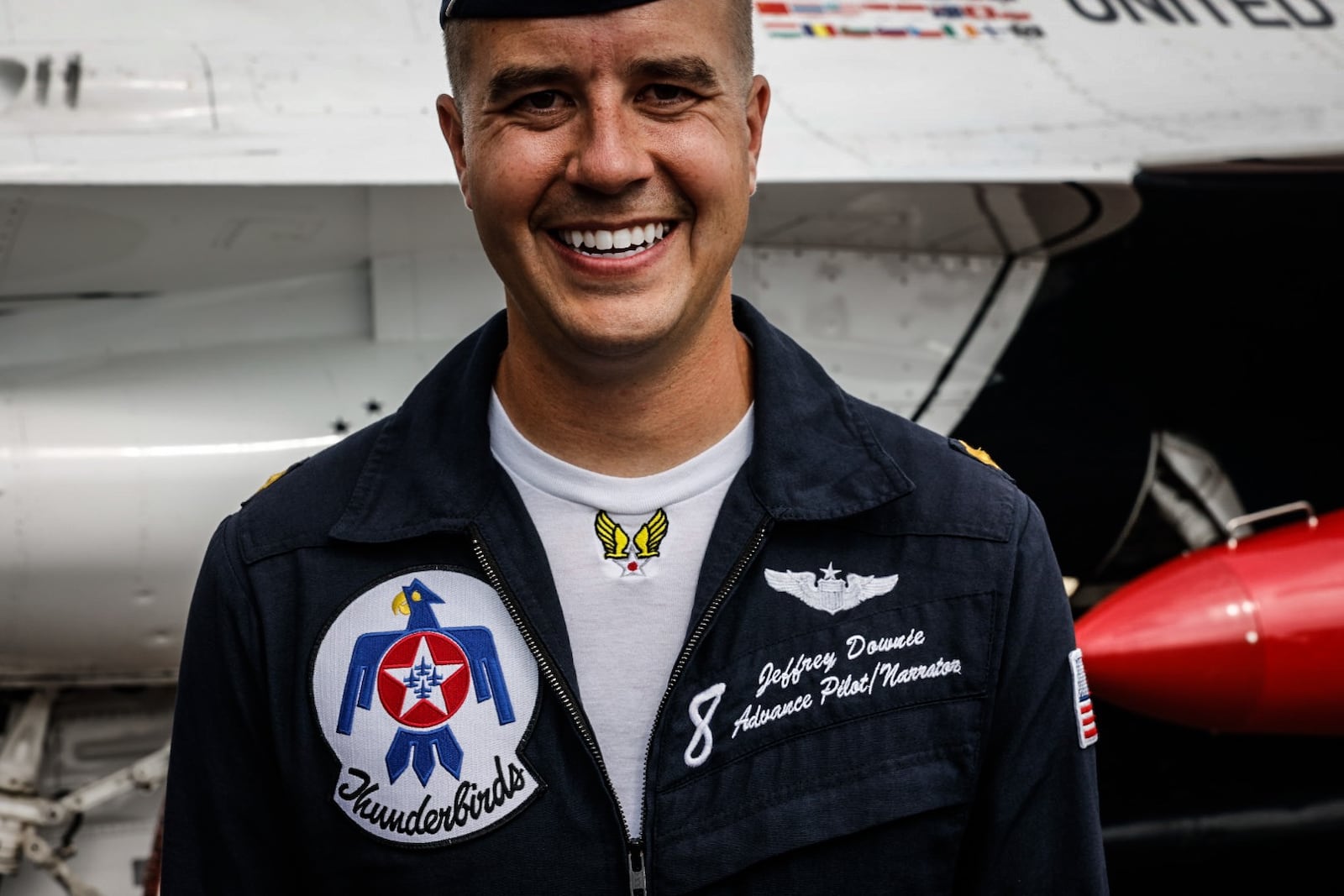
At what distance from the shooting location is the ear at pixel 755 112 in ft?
5.21

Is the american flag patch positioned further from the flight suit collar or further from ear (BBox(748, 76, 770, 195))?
ear (BBox(748, 76, 770, 195))

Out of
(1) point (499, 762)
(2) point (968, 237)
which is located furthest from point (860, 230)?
(1) point (499, 762)

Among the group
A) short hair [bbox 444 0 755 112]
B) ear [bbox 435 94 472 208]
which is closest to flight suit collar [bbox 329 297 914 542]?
ear [bbox 435 94 472 208]

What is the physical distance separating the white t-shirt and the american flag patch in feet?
1.48

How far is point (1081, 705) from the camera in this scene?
5.33 ft

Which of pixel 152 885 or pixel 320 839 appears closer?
pixel 320 839

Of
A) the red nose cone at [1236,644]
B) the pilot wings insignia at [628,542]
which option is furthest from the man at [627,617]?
the red nose cone at [1236,644]

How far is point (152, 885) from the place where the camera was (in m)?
3.66

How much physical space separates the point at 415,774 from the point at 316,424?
2411mm

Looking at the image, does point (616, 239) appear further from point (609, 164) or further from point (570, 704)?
point (570, 704)

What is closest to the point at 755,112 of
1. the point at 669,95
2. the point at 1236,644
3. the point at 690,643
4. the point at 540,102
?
the point at 669,95

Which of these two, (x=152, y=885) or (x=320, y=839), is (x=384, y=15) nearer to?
(x=152, y=885)

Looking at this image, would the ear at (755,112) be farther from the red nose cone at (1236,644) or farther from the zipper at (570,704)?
the red nose cone at (1236,644)

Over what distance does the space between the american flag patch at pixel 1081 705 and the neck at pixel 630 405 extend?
0.48 metres
